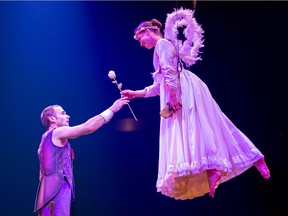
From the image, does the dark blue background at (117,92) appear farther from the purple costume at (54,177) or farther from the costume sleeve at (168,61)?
the costume sleeve at (168,61)

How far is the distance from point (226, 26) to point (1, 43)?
2595mm

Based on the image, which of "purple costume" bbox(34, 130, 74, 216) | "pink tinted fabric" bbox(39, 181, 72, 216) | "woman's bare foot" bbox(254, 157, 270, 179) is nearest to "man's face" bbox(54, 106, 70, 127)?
"purple costume" bbox(34, 130, 74, 216)

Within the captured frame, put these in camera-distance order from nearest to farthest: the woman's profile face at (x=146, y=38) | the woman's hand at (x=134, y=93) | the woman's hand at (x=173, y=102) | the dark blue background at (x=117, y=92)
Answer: the woman's hand at (x=173, y=102), the woman's profile face at (x=146, y=38), the woman's hand at (x=134, y=93), the dark blue background at (x=117, y=92)

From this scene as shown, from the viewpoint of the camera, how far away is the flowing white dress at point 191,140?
3.05m

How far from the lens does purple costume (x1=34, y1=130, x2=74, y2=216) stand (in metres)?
3.46

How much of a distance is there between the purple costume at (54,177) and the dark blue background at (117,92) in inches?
48.8

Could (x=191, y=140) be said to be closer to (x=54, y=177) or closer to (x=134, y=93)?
(x=134, y=93)

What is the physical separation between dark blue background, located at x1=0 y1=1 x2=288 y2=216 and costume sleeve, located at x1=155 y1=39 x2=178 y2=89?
1763 millimetres

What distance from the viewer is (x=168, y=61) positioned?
10.7 ft

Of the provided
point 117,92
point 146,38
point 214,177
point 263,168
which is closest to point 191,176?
point 214,177

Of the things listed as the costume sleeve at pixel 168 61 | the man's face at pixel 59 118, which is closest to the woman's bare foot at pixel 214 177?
the costume sleeve at pixel 168 61

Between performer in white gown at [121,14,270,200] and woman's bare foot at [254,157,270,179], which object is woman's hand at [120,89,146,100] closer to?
performer in white gown at [121,14,270,200]

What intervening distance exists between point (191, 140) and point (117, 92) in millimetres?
2085

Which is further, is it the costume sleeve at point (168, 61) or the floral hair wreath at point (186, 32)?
the floral hair wreath at point (186, 32)
